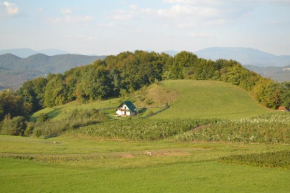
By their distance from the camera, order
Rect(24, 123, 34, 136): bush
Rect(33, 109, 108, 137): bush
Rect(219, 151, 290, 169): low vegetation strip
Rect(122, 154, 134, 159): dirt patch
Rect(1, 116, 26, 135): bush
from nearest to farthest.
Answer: Rect(219, 151, 290, 169): low vegetation strip → Rect(122, 154, 134, 159): dirt patch → Rect(33, 109, 108, 137): bush → Rect(24, 123, 34, 136): bush → Rect(1, 116, 26, 135): bush

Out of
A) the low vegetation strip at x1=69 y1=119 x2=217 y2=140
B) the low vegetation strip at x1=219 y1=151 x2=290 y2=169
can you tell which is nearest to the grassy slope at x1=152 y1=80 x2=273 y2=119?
the low vegetation strip at x1=69 y1=119 x2=217 y2=140

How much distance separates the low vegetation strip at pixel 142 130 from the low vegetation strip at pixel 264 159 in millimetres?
14989

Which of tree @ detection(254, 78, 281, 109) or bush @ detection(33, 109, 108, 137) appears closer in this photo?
bush @ detection(33, 109, 108, 137)

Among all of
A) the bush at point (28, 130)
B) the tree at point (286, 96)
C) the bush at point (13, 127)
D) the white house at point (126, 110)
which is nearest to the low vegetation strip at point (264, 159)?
the bush at point (28, 130)

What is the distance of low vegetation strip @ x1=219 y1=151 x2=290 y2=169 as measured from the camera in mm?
23656

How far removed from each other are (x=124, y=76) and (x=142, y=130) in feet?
160

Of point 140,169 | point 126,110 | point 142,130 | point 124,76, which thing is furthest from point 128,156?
point 124,76

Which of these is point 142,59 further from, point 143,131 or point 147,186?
point 147,186

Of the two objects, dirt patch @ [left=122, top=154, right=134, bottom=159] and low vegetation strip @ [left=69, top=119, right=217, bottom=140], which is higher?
low vegetation strip @ [left=69, top=119, right=217, bottom=140]

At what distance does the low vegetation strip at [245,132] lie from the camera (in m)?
34.3

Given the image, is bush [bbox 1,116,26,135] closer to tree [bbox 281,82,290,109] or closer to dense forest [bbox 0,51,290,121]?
dense forest [bbox 0,51,290,121]

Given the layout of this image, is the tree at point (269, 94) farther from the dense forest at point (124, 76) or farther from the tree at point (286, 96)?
the dense forest at point (124, 76)

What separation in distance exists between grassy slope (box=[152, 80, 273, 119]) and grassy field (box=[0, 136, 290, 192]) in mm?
28698

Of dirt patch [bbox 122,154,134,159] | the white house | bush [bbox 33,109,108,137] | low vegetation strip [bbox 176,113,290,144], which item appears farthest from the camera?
the white house
